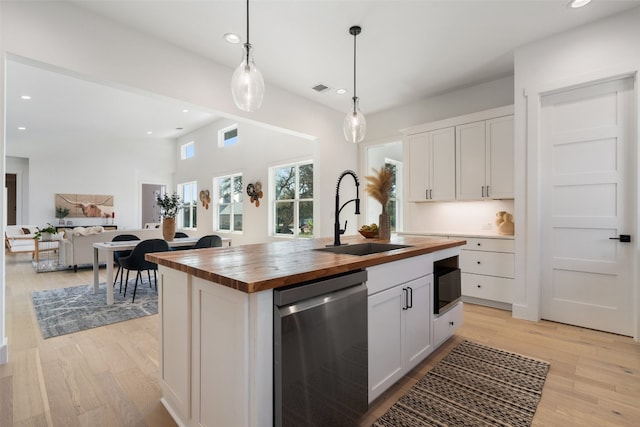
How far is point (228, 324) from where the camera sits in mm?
1210

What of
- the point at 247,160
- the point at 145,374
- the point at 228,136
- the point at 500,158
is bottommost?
the point at 145,374

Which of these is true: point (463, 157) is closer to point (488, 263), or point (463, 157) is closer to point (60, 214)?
point (488, 263)

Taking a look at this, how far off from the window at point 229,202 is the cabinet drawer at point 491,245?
5237 millimetres

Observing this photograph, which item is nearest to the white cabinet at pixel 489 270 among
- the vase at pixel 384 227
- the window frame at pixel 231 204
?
the vase at pixel 384 227

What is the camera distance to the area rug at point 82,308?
10.2 ft

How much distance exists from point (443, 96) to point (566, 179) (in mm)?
2171

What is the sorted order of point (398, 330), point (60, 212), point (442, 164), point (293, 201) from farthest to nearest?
point (60, 212), point (293, 201), point (442, 164), point (398, 330)

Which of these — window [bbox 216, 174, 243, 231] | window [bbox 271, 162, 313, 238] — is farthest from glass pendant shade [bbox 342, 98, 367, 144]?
window [bbox 216, 174, 243, 231]

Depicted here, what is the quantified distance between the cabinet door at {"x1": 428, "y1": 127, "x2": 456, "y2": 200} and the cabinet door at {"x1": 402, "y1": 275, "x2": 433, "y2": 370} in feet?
7.82

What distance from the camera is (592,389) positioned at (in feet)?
6.45

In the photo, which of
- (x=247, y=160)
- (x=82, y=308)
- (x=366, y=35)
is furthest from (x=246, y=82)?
(x=247, y=160)

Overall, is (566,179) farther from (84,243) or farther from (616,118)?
(84,243)

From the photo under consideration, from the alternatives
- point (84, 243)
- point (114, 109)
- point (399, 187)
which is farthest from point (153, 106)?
point (399, 187)

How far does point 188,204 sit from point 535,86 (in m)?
9.06
